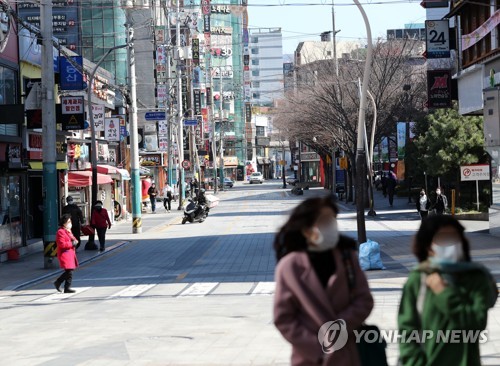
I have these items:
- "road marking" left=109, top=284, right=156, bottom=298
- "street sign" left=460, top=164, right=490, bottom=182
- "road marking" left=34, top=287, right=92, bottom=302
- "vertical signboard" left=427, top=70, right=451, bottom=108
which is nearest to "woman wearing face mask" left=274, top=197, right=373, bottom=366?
"road marking" left=109, top=284, right=156, bottom=298

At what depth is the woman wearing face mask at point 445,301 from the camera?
5977 mm

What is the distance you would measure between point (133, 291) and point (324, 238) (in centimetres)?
1579

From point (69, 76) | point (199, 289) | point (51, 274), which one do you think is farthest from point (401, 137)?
point (199, 289)

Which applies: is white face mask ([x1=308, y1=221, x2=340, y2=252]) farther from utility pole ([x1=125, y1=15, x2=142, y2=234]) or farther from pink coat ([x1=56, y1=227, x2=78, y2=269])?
utility pole ([x1=125, y1=15, x2=142, y2=234])

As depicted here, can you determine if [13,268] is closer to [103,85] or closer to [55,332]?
[55,332]

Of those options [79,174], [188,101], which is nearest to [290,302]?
[79,174]

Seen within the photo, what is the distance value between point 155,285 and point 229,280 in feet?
5.53

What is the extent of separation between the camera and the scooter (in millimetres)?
49312

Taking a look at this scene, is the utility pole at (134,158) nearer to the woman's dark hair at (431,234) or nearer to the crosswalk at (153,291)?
the crosswalk at (153,291)

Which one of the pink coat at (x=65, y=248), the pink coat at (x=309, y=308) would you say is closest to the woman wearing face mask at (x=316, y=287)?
the pink coat at (x=309, y=308)

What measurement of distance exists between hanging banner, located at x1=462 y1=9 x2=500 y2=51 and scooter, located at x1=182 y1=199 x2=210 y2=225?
18.7 metres

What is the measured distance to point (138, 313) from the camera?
16984mm

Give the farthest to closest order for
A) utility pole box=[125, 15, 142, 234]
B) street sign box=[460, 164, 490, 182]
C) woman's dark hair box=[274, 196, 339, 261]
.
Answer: utility pole box=[125, 15, 142, 234] < street sign box=[460, 164, 490, 182] < woman's dark hair box=[274, 196, 339, 261]

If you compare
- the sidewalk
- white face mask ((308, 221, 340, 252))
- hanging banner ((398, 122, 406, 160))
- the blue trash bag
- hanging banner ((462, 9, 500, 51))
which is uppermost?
hanging banner ((462, 9, 500, 51))
